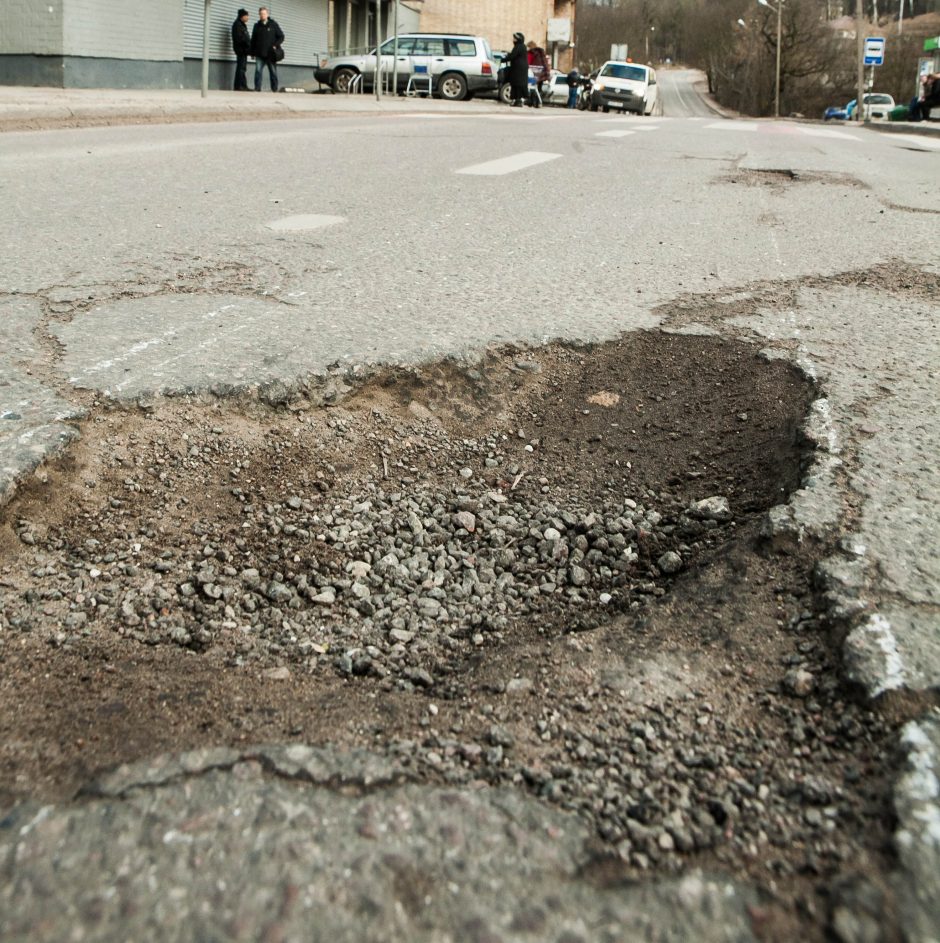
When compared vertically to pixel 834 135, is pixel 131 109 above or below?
below

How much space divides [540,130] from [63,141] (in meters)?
7.31

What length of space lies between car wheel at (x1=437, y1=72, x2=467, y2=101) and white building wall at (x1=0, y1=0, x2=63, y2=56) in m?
11.9

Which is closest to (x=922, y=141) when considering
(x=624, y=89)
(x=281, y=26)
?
(x=624, y=89)

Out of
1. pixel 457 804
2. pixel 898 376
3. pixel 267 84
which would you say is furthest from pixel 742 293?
pixel 267 84

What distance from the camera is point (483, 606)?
1.92 meters

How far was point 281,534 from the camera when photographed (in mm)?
2162

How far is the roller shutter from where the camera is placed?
1992 centimetres

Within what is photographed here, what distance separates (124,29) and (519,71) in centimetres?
1094

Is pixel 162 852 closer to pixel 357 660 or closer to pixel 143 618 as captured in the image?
pixel 357 660

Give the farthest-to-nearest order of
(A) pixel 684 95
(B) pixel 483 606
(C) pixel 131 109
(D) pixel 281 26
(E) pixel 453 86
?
1. (A) pixel 684 95
2. (E) pixel 453 86
3. (D) pixel 281 26
4. (C) pixel 131 109
5. (B) pixel 483 606

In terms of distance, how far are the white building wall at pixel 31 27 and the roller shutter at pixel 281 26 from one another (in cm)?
417

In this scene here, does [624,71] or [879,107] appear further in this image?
[879,107]

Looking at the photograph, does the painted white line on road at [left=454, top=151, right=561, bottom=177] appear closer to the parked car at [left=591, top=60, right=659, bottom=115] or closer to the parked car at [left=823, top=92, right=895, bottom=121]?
the parked car at [left=591, top=60, right=659, bottom=115]

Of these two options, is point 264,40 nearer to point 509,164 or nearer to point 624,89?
point 624,89
